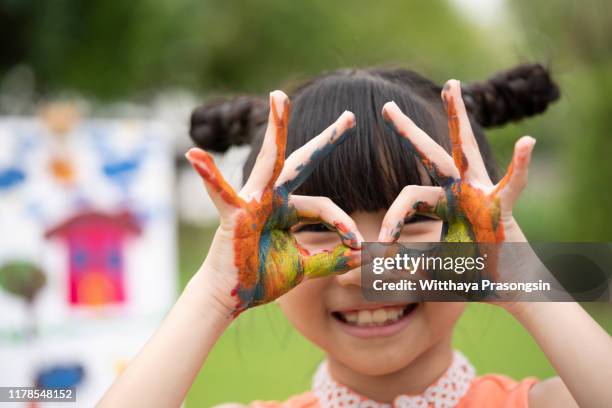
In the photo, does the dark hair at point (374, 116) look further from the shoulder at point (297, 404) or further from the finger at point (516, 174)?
the shoulder at point (297, 404)

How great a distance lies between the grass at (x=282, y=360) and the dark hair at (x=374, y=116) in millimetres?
1808

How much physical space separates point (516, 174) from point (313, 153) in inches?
11.5

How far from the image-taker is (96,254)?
3.09m

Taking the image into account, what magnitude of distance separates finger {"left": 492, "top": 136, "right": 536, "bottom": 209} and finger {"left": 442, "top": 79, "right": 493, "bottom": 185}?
0.12 ft

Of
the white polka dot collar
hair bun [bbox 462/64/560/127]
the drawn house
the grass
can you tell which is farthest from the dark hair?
the grass

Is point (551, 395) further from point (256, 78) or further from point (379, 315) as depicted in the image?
point (256, 78)

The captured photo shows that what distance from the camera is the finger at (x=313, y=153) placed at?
3.50ft

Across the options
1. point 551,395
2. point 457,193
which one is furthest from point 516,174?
point 551,395

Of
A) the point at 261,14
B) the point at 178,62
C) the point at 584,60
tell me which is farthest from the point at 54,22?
the point at 584,60

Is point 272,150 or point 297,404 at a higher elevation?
point 272,150

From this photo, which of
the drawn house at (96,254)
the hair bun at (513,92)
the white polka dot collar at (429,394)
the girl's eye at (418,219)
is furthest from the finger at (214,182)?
the drawn house at (96,254)

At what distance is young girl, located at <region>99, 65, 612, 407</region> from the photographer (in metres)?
1.03

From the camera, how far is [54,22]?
6473mm

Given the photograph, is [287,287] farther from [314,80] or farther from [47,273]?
[47,273]
